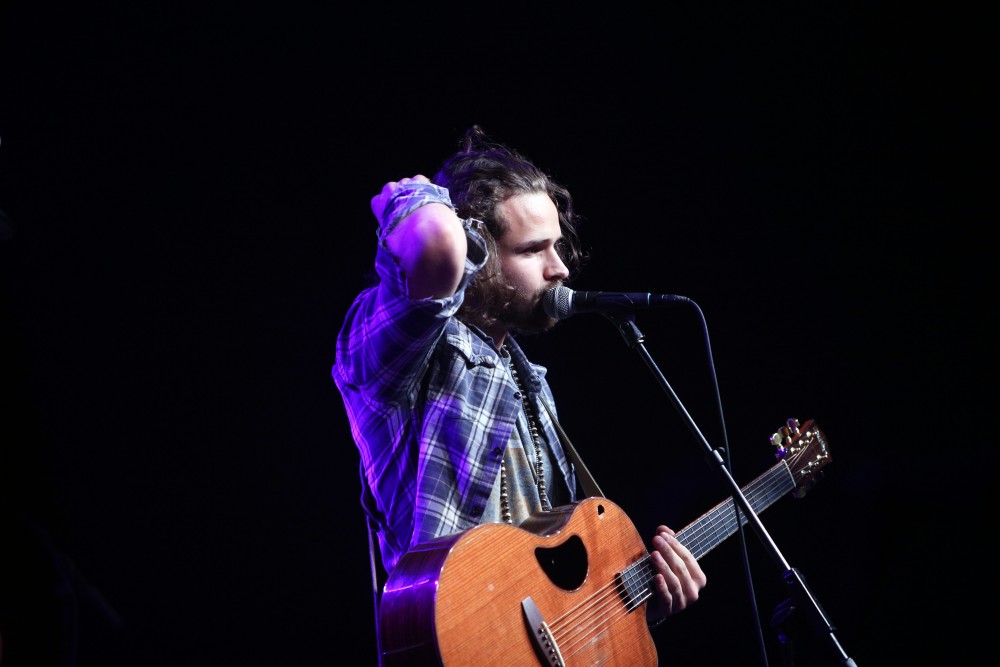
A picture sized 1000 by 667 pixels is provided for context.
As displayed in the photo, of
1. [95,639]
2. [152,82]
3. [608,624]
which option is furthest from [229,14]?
[608,624]

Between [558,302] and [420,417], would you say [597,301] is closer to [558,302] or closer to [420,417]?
[558,302]

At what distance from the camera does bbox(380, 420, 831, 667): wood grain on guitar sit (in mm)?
1482

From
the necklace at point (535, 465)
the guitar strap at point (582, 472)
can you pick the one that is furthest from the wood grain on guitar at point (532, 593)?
the guitar strap at point (582, 472)

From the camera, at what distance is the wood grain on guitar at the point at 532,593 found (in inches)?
58.4

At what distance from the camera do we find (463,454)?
188cm

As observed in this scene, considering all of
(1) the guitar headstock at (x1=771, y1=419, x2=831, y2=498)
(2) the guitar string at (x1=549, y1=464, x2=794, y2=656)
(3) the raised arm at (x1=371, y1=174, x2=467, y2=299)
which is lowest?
(1) the guitar headstock at (x1=771, y1=419, x2=831, y2=498)

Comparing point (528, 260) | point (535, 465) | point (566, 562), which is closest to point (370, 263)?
point (528, 260)

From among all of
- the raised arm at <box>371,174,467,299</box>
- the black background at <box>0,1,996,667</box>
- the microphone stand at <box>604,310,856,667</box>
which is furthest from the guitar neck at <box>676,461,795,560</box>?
the raised arm at <box>371,174,467,299</box>

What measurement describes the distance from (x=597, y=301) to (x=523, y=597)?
82cm

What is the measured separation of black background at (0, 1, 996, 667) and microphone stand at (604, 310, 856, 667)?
0.89 metres

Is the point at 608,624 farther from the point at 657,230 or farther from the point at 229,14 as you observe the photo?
the point at 229,14

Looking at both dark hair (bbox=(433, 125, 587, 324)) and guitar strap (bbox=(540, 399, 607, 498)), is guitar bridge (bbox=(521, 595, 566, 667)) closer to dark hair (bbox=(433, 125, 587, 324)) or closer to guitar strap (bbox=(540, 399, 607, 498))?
guitar strap (bbox=(540, 399, 607, 498))

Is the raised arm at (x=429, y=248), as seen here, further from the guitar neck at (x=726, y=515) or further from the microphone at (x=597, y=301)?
the guitar neck at (x=726, y=515)

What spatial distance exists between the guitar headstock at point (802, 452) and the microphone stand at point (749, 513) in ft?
2.74
